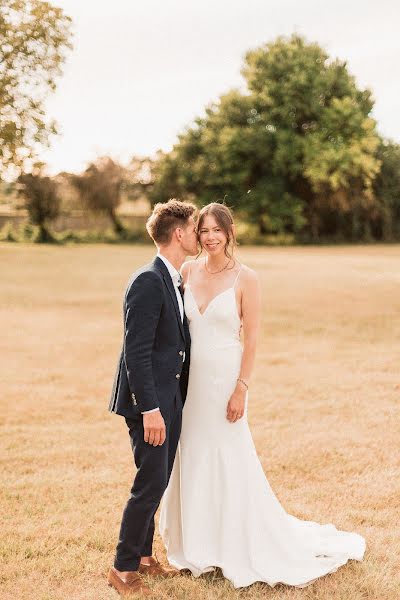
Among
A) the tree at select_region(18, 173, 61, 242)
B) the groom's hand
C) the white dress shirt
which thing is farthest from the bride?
the tree at select_region(18, 173, 61, 242)

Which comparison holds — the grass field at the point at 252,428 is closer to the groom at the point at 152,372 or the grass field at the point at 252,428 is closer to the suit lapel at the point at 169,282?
the groom at the point at 152,372

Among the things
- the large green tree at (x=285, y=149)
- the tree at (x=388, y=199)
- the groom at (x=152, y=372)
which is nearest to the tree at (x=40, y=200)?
the large green tree at (x=285, y=149)

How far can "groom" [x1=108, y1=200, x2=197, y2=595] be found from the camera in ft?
10.7

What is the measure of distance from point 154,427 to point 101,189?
142ft

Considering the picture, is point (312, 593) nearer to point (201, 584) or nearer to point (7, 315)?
→ point (201, 584)

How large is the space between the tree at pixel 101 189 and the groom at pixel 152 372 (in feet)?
137

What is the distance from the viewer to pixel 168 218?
3.44m

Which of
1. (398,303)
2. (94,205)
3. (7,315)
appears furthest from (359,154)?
(7,315)

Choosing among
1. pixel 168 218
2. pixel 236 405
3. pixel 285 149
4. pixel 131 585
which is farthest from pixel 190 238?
pixel 285 149

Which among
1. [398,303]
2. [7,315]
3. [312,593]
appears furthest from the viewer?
[398,303]

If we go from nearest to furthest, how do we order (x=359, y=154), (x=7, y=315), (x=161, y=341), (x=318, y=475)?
(x=161, y=341)
(x=318, y=475)
(x=7, y=315)
(x=359, y=154)

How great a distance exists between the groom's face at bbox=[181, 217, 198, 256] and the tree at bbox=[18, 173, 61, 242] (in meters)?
39.3

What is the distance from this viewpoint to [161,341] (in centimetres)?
339

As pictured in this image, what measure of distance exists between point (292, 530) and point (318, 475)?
1.59 meters
